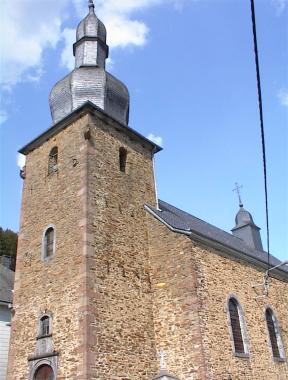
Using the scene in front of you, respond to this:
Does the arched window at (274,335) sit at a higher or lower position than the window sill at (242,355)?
higher

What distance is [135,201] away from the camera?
16.2 meters

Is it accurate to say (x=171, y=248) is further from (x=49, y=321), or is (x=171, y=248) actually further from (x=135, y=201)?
(x=49, y=321)

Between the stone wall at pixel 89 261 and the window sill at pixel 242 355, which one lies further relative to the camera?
the window sill at pixel 242 355

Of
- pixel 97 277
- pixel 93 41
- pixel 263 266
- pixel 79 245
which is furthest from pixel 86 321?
pixel 93 41

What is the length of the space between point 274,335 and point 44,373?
28.8 feet

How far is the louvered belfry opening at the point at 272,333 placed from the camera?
52.5 ft

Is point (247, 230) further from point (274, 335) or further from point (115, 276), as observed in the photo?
point (115, 276)

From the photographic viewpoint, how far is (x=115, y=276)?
13.7 m

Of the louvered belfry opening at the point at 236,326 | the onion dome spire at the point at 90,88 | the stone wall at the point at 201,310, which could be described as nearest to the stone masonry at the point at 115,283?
the stone wall at the point at 201,310

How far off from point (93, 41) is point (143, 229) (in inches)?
341

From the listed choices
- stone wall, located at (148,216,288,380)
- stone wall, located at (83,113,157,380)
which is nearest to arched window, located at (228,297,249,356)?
stone wall, located at (148,216,288,380)

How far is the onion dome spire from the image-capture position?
16.9 m

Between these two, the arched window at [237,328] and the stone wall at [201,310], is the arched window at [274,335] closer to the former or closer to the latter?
the stone wall at [201,310]

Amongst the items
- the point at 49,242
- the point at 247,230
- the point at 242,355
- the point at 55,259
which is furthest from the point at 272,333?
the point at 247,230
